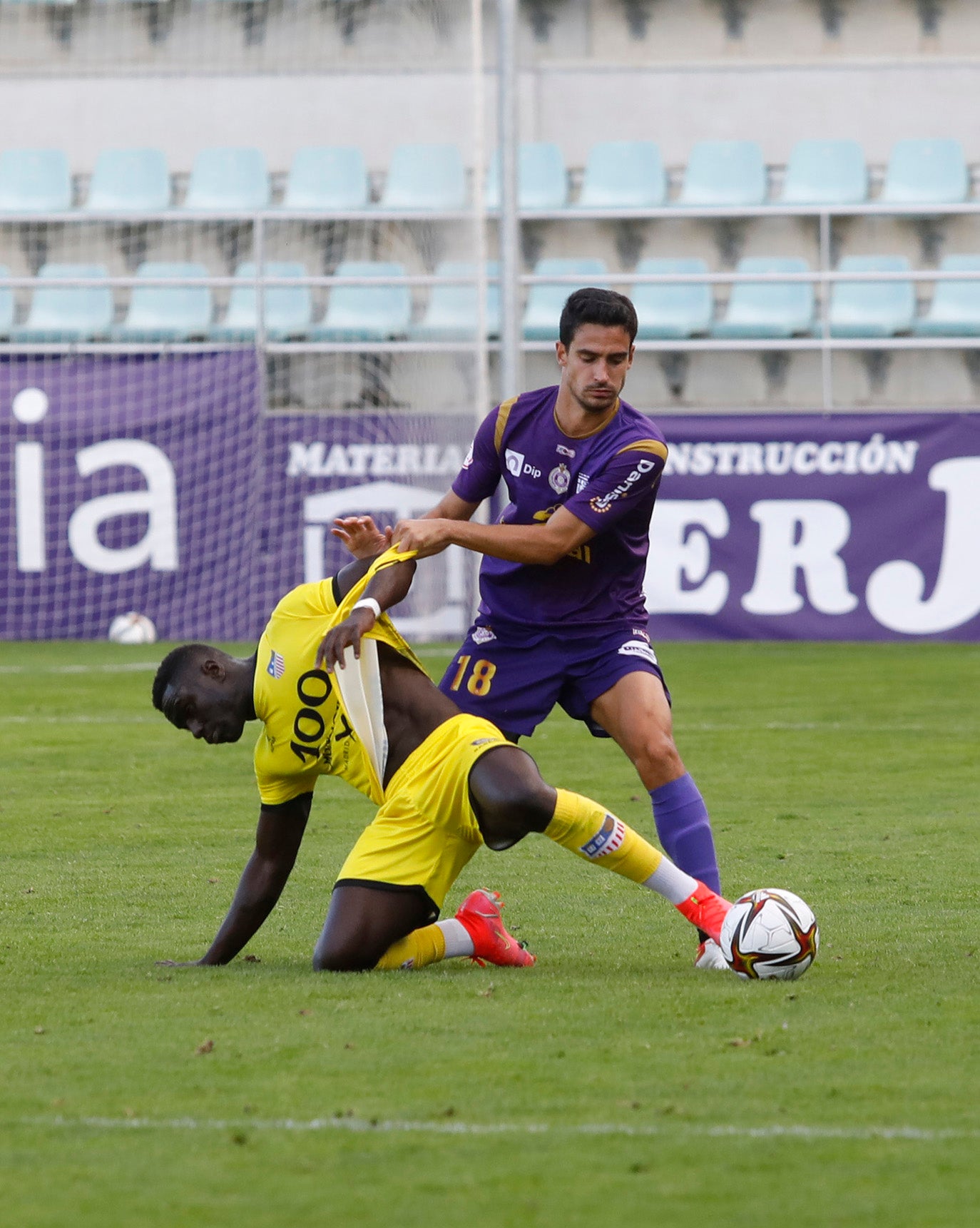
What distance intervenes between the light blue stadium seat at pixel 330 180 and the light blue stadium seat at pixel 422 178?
0.25 m

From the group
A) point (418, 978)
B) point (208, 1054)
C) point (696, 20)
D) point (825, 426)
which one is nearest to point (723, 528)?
point (825, 426)

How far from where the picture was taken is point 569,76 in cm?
1783

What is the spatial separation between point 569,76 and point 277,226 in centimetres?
320

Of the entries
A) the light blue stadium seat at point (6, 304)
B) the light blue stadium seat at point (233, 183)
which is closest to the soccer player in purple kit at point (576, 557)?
the light blue stadium seat at point (6, 304)

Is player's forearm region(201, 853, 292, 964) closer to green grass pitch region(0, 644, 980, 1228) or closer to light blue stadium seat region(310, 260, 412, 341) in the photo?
green grass pitch region(0, 644, 980, 1228)

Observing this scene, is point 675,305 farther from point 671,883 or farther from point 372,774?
point 671,883

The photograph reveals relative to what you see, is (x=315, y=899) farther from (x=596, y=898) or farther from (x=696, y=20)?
(x=696, y=20)

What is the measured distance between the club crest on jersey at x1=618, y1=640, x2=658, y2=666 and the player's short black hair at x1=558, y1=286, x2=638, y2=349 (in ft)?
2.68

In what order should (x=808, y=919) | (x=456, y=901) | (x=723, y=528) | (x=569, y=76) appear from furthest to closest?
1. (x=569, y=76)
2. (x=723, y=528)
3. (x=456, y=901)
4. (x=808, y=919)

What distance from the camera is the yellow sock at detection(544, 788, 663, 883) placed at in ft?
15.1

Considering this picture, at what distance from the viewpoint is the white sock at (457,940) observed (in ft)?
16.1

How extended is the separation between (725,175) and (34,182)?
243 inches

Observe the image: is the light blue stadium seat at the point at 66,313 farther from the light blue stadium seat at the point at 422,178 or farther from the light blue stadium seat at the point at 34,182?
the light blue stadium seat at the point at 422,178

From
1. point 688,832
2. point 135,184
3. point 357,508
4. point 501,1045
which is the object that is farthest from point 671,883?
point 135,184
